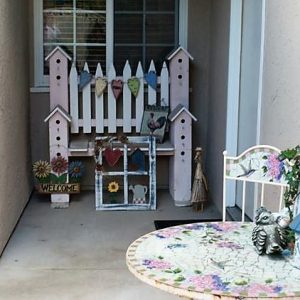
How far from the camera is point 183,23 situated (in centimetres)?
586

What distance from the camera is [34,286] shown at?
11.4ft

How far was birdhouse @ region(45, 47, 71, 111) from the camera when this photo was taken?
5.48 m

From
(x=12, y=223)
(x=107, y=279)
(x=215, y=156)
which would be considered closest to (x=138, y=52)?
(x=215, y=156)

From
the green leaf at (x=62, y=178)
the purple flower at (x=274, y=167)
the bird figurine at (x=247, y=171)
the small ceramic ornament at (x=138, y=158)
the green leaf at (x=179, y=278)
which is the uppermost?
the purple flower at (x=274, y=167)

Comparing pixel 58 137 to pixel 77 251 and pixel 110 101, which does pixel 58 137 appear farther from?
pixel 77 251

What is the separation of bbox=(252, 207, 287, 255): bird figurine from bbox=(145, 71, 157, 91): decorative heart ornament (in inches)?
146

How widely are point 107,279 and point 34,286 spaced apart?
44 centimetres

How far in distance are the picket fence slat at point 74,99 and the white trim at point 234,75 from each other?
1486 mm

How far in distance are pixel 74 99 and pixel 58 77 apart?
0.25 metres

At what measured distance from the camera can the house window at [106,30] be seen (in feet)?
19.0

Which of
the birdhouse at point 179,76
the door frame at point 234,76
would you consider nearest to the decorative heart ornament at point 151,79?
the birdhouse at point 179,76

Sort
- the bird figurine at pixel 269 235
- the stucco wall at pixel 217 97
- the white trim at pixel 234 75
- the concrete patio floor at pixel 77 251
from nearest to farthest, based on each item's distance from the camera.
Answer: the bird figurine at pixel 269 235 < the concrete patio floor at pixel 77 251 < the white trim at pixel 234 75 < the stucco wall at pixel 217 97

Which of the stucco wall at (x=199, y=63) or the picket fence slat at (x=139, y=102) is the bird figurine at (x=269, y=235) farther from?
the stucco wall at (x=199, y=63)

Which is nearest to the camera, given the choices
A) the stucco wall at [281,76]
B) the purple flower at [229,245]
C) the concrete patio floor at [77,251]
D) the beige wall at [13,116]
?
the purple flower at [229,245]
